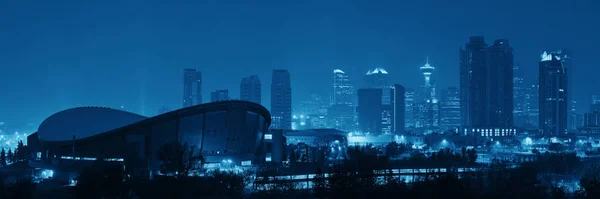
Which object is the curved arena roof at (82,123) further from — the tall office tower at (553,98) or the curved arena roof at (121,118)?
the tall office tower at (553,98)

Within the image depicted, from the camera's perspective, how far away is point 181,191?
38.4m

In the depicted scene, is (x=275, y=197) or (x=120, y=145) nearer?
(x=275, y=197)

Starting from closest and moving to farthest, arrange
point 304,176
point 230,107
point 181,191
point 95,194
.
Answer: point 95,194 → point 181,191 → point 304,176 → point 230,107

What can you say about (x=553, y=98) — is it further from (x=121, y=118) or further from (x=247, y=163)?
(x=121, y=118)

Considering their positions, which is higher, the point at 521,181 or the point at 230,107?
the point at 230,107

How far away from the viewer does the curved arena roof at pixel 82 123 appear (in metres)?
67.0

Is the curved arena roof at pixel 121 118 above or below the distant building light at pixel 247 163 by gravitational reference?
above

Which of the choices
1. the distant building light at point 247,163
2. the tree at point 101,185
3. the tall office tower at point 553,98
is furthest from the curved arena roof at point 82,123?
the tall office tower at point 553,98

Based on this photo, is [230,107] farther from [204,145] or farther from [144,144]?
[144,144]

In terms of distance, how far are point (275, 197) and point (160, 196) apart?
7.05 meters

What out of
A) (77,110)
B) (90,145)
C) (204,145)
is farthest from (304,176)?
(77,110)

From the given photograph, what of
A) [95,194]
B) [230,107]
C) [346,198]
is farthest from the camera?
[230,107]

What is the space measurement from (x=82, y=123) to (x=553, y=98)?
151 m

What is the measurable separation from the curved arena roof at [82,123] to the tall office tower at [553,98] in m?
144
